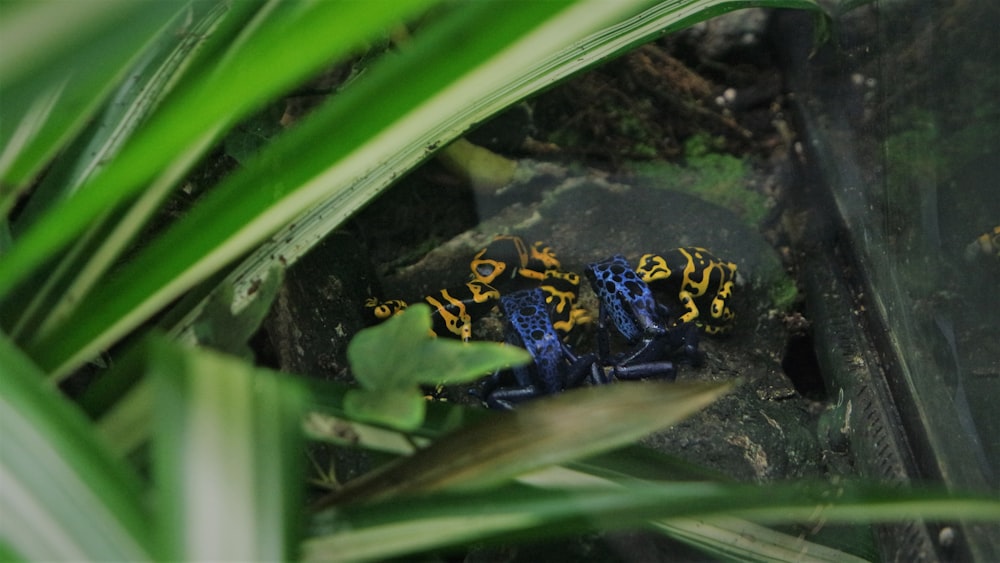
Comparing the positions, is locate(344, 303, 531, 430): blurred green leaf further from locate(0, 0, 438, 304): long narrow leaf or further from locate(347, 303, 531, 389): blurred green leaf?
locate(0, 0, 438, 304): long narrow leaf

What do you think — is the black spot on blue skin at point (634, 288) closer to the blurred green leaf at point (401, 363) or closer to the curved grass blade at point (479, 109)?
the curved grass blade at point (479, 109)

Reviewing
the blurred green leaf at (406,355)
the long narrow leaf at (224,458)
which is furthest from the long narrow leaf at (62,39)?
the blurred green leaf at (406,355)

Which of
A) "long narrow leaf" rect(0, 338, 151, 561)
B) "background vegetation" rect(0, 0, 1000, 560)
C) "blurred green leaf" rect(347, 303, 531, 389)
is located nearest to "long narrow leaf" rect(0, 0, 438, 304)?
"background vegetation" rect(0, 0, 1000, 560)

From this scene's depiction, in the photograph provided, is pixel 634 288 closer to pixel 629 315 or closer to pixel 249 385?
pixel 629 315

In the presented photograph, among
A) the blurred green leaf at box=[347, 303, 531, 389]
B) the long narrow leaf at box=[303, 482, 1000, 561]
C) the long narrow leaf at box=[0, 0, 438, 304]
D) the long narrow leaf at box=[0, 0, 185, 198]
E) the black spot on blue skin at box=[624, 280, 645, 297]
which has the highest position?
the long narrow leaf at box=[0, 0, 185, 198]

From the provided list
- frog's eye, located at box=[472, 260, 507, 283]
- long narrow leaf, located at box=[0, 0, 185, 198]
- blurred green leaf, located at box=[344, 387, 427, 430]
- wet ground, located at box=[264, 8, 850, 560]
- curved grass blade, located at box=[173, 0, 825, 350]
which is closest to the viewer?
long narrow leaf, located at box=[0, 0, 185, 198]

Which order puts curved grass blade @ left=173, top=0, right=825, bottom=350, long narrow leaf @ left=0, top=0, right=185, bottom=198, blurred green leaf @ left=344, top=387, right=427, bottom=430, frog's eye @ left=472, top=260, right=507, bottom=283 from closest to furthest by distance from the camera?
long narrow leaf @ left=0, top=0, right=185, bottom=198 → blurred green leaf @ left=344, top=387, right=427, bottom=430 → curved grass blade @ left=173, top=0, right=825, bottom=350 → frog's eye @ left=472, top=260, right=507, bottom=283

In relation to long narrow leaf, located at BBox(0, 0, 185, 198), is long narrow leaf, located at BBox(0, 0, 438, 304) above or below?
below

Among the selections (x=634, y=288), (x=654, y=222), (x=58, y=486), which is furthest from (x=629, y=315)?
(x=58, y=486)

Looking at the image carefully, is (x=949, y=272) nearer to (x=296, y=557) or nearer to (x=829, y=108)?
(x=829, y=108)
